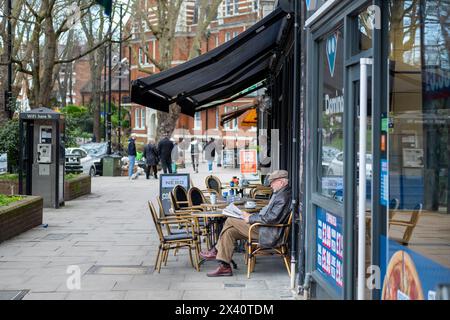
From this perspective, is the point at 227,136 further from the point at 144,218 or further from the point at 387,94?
the point at 387,94

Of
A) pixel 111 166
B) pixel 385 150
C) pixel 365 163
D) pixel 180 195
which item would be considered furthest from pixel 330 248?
pixel 111 166

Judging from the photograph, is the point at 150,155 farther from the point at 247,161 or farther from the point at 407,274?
the point at 407,274

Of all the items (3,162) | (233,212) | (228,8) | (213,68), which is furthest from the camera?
(228,8)

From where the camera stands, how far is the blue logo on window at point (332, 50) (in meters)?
6.68

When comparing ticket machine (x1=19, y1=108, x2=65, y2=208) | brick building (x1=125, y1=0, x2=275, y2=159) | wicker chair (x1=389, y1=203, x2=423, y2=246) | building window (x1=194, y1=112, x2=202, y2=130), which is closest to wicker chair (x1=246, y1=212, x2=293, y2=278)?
wicker chair (x1=389, y1=203, x2=423, y2=246)

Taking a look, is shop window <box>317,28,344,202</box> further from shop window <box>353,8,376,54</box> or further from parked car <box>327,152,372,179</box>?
shop window <box>353,8,376,54</box>

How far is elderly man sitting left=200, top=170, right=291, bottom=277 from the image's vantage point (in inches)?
331

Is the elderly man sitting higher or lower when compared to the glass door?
lower

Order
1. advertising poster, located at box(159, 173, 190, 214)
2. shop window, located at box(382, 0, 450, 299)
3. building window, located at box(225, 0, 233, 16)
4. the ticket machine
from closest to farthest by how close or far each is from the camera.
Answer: shop window, located at box(382, 0, 450, 299)
advertising poster, located at box(159, 173, 190, 214)
the ticket machine
building window, located at box(225, 0, 233, 16)

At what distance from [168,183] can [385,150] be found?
29.6 ft

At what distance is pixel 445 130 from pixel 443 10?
0.97 meters

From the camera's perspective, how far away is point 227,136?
61469mm

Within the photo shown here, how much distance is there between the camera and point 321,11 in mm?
6648

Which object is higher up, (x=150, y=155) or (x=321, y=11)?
(x=321, y=11)
